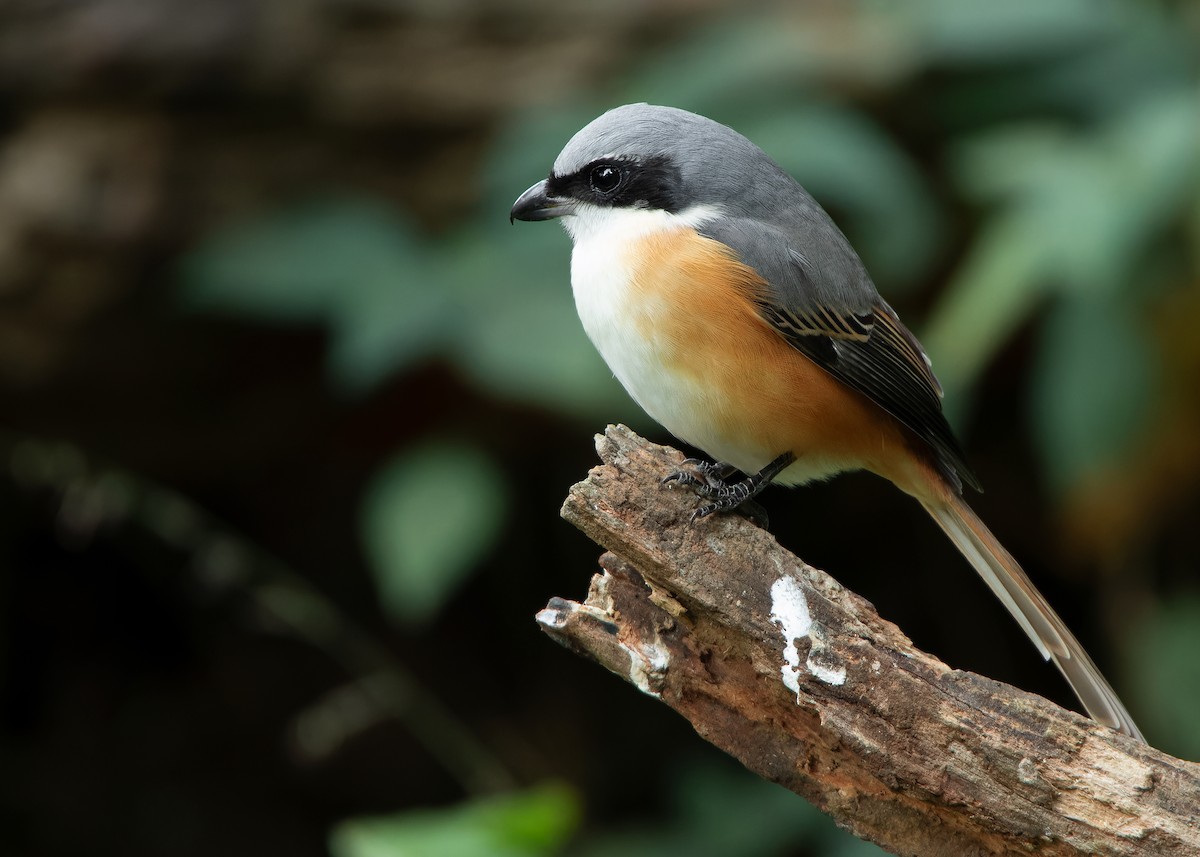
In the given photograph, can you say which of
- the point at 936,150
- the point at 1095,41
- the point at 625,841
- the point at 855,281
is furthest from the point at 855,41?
the point at 625,841

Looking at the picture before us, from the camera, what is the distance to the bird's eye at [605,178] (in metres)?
3.82

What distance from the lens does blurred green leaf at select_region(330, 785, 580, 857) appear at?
3727mm

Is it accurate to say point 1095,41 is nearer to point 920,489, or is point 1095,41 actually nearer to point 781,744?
point 920,489

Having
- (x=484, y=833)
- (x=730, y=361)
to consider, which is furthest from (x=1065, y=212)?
(x=484, y=833)

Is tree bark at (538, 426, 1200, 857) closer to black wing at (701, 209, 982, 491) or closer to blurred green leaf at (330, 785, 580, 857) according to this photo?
black wing at (701, 209, 982, 491)

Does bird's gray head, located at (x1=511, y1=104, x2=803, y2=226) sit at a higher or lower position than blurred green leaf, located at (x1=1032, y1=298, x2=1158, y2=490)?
higher

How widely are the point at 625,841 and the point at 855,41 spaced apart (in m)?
3.59

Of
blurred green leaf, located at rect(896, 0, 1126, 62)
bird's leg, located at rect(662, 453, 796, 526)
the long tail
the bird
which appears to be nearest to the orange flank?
the bird

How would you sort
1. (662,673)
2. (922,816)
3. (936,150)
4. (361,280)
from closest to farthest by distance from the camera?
(922,816) < (662,673) < (361,280) < (936,150)

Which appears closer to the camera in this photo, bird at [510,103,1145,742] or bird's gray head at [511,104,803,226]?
bird at [510,103,1145,742]

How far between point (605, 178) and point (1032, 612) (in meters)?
1.79

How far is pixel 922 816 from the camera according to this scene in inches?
112

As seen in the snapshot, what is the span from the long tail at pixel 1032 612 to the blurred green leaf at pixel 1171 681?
133 cm

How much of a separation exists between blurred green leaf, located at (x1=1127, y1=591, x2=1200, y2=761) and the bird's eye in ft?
9.74
